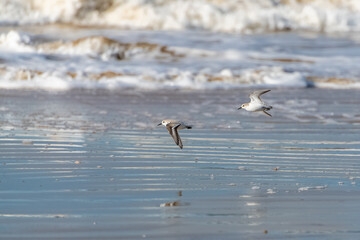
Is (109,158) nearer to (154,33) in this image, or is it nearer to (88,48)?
(88,48)

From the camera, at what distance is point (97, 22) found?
77.2ft

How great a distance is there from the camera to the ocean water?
46.5 feet

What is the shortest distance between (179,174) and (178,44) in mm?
13407

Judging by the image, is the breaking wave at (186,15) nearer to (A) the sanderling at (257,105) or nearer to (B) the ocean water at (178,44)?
(B) the ocean water at (178,44)

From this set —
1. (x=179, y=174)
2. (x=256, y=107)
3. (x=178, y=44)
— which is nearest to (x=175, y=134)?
(x=179, y=174)

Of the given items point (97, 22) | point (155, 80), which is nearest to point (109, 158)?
point (155, 80)

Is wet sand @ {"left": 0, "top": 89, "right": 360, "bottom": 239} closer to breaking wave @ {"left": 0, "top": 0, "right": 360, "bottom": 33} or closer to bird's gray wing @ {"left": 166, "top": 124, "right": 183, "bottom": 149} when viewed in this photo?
bird's gray wing @ {"left": 166, "top": 124, "right": 183, "bottom": 149}

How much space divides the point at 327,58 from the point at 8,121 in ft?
35.0

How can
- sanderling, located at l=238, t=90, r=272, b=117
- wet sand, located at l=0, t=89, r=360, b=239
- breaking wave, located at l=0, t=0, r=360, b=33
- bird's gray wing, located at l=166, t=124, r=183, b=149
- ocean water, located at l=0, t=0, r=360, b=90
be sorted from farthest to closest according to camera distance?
breaking wave, located at l=0, t=0, r=360, b=33 < ocean water, located at l=0, t=0, r=360, b=90 < sanderling, located at l=238, t=90, r=272, b=117 < bird's gray wing, located at l=166, t=124, r=183, b=149 < wet sand, located at l=0, t=89, r=360, b=239

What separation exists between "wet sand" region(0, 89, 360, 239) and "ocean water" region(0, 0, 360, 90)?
4061 mm

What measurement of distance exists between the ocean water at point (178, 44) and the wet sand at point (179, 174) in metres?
4.06

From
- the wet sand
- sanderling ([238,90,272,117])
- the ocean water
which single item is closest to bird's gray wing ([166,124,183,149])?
the wet sand

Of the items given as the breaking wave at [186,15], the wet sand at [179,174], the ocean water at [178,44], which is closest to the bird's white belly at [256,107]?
the wet sand at [179,174]

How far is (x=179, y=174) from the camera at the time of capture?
5551 millimetres
